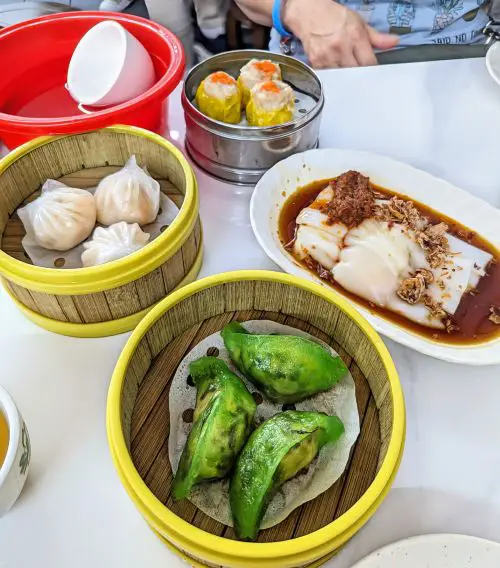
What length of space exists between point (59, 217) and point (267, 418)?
1.82ft

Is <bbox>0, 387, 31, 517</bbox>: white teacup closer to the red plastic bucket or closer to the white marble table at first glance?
the white marble table

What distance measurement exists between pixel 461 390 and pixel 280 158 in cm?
66

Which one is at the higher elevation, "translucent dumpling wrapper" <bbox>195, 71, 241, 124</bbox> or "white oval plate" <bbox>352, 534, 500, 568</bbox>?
"translucent dumpling wrapper" <bbox>195, 71, 241, 124</bbox>

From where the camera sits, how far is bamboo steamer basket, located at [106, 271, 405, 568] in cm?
64

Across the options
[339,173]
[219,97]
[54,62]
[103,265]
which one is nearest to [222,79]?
[219,97]

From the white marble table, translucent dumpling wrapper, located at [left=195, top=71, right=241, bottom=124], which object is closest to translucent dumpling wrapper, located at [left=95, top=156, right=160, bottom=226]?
the white marble table

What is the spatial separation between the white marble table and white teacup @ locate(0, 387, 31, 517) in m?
0.07

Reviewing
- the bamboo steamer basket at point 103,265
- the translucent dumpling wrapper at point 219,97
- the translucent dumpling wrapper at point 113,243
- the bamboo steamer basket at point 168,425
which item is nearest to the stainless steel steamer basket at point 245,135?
the translucent dumpling wrapper at point 219,97

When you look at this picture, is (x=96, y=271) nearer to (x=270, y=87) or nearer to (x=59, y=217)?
(x=59, y=217)

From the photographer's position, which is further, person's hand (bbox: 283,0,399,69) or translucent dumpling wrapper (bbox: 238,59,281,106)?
person's hand (bbox: 283,0,399,69)

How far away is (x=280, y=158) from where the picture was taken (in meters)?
1.26

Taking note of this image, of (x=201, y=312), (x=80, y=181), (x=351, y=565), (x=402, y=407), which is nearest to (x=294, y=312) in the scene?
(x=201, y=312)

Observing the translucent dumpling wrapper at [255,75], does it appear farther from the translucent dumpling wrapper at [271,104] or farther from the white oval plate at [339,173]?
the white oval plate at [339,173]

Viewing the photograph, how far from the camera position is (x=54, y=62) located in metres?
1.37
